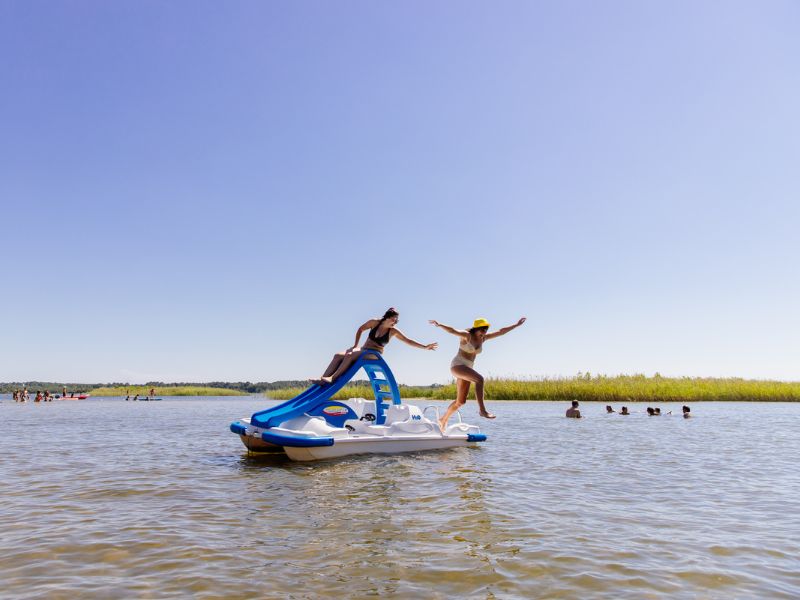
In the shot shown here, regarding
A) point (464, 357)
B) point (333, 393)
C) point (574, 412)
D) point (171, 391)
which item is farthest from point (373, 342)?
point (171, 391)

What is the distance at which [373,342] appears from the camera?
1223 cm

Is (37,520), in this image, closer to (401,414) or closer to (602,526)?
(602,526)

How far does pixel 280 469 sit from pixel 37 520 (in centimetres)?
446

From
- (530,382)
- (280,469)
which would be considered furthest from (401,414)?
(530,382)

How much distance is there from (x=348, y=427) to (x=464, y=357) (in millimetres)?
3132

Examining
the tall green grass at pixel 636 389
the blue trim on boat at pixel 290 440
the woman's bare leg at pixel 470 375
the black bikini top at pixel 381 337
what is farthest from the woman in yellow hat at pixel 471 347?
the tall green grass at pixel 636 389

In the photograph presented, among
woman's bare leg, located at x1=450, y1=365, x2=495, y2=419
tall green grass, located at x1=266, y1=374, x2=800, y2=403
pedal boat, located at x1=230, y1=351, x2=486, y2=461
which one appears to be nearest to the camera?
pedal boat, located at x1=230, y1=351, x2=486, y2=461

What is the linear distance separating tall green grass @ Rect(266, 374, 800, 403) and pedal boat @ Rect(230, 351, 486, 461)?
25.1m

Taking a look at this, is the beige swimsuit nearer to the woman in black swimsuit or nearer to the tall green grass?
the woman in black swimsuit

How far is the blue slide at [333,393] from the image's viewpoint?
11023 mm

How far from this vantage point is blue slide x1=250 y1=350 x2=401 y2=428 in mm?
11023

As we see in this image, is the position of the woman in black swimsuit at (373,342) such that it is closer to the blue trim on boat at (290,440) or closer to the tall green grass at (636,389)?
the blue trim on boat at (290,440)

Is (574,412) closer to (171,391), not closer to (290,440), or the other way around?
(290,440)

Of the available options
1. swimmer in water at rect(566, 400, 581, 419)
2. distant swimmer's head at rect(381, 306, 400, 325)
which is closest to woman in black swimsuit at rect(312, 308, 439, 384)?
distant swimmer's head at rect(381, 306, 400, 325)
